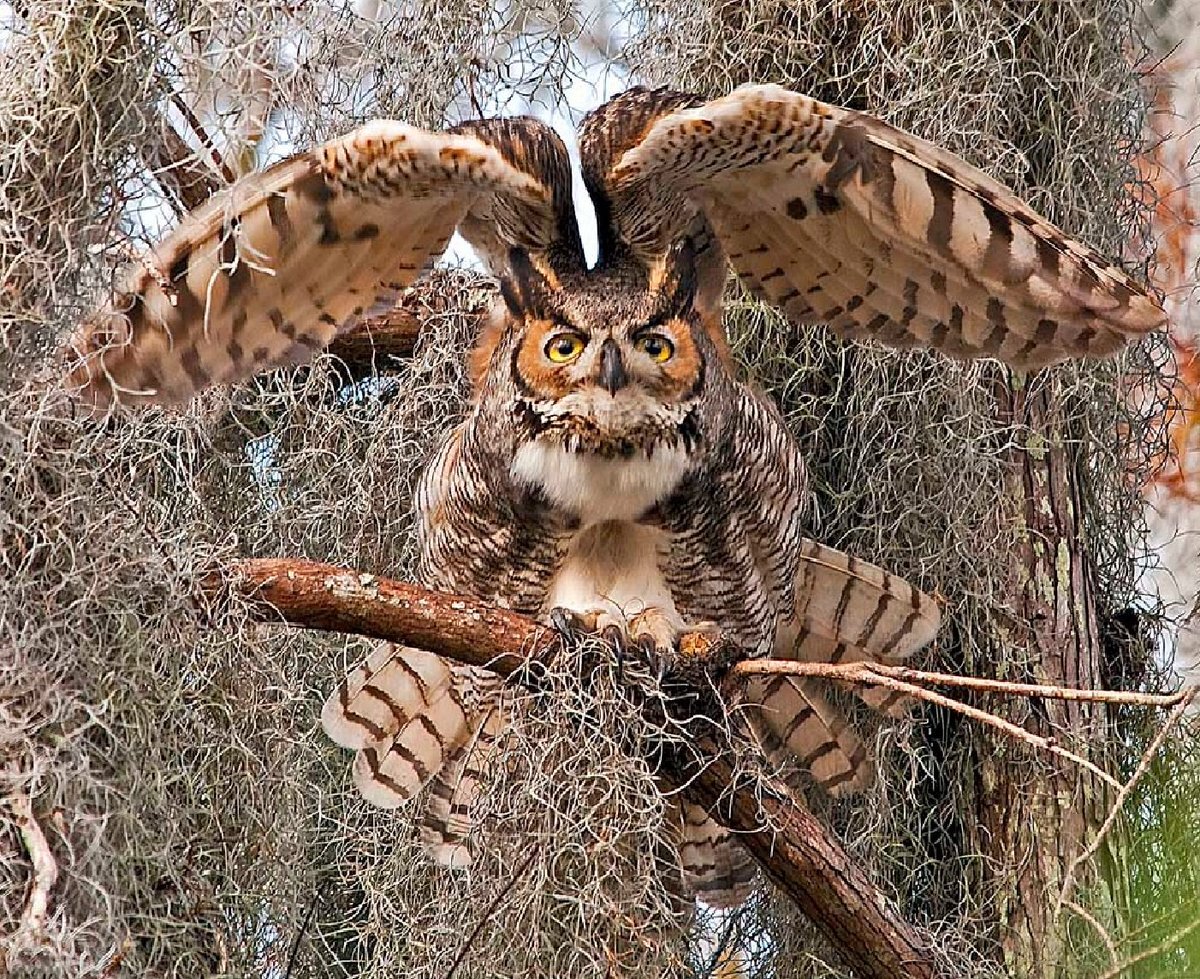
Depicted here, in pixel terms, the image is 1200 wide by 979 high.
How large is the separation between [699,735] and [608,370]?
0.48 m

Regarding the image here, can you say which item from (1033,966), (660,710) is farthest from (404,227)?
(1033,966)

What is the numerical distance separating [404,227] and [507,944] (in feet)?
3.24

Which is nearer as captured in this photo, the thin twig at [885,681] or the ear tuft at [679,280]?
the thin twig at [885,681]

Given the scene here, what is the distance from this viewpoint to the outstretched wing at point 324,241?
2.46 m

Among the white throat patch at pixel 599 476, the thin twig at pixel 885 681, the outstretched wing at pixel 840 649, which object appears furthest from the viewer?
the outstretched wing at pixel 840 649

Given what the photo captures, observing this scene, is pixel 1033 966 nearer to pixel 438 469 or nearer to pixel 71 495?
pixel 438 469

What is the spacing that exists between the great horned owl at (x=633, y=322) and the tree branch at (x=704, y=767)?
0.18 metres

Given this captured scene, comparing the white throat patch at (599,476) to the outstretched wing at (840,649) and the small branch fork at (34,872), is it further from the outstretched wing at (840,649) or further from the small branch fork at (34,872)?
the small branch fork at (34,872)

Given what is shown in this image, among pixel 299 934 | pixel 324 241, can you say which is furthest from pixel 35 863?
pixel 324 241

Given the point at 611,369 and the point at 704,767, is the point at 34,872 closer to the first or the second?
the point at 704,767

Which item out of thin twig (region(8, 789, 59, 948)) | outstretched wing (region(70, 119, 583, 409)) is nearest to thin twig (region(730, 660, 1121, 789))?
outstretched wing (region(70, 119, 583, 409))

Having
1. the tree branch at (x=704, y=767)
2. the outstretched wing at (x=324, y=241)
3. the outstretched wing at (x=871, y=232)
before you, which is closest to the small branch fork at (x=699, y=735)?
the tree branch at (x=704, y=767)

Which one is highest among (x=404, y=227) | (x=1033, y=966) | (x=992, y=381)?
(x=404, y=227)

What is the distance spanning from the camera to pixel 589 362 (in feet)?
8.29
